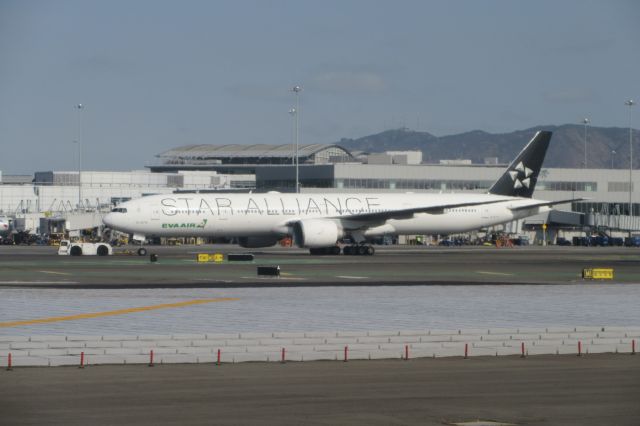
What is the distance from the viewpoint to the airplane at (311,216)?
93500mm

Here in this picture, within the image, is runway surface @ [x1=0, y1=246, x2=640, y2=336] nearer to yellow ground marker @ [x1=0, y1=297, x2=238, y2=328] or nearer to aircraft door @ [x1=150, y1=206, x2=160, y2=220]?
yellow ground marker @ [x1=0, y1=297, x2=238, y2=328]

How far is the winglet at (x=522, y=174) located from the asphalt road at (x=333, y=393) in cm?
7687

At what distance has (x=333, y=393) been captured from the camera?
1033 inches

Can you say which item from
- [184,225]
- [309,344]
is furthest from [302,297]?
[184,225]

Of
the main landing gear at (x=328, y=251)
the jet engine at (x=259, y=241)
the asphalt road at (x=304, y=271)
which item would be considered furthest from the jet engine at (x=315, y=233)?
the jet engine at (x=259, y=241)

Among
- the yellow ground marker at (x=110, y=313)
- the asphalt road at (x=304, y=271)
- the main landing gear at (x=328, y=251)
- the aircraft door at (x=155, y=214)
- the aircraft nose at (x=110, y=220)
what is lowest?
the yellow ground marker at (x=110, y=313)

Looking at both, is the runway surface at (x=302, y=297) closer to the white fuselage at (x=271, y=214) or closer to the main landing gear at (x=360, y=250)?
the white fuselage at (x=271, y=214)

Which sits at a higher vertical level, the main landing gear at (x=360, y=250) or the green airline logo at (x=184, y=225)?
the green airline logo at (x=184, y=225)

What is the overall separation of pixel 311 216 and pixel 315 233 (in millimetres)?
4497

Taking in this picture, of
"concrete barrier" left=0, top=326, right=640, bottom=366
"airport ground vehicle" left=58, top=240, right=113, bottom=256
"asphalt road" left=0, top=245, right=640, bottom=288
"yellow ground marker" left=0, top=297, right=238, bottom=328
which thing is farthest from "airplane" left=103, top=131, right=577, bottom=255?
"concrete barrier" left=0, top=326, right=640, bottom=366

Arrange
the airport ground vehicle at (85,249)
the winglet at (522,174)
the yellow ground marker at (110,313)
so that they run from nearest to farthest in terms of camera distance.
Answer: the yellow ground marker at (110,313) < the airport ground vehicle at (85,249) < the winglet at (522,174)

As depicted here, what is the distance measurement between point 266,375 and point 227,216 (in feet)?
214

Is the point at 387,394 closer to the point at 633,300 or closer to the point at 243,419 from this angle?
the point at 243,419

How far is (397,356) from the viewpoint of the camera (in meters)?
32.9
